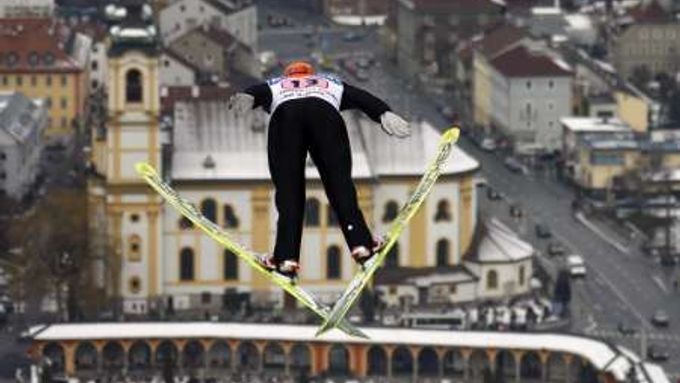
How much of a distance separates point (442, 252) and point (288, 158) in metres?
39.8

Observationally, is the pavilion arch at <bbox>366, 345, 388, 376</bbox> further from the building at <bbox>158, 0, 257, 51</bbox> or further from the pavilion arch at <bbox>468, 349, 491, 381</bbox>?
the building at <bbox>158, 0, 257, 51</bbox>

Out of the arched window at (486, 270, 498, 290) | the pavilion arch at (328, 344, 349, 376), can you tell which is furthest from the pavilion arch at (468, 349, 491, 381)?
the arched window at (486, 270, 498, 290)

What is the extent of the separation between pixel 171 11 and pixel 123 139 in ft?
101

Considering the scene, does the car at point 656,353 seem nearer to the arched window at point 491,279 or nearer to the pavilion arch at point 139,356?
the arched window at point 491,279

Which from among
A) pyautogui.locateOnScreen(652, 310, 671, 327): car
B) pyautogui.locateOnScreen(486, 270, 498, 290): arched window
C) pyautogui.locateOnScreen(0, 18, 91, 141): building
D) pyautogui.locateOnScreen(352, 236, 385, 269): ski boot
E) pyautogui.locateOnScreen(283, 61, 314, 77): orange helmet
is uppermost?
pyautogui.locateOnScreen(0, 18, 91, 141): building

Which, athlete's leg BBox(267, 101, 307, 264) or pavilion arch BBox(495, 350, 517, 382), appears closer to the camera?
athlete's leg BBox(267, 101, 307, 264)

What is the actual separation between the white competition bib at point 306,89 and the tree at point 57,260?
35977 millimetres

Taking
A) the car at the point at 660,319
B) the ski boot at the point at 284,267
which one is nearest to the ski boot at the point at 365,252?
the ski boot at the point at 284,267

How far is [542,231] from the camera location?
2367 inches

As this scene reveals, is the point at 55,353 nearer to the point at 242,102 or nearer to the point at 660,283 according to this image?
the point at 660,283

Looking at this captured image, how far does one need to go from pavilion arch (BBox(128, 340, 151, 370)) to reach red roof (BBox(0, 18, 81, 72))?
23513 millimetres

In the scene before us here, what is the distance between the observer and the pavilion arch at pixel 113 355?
159 ft

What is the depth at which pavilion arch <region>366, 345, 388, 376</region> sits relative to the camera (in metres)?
47.9

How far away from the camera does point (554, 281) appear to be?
54688 mm
